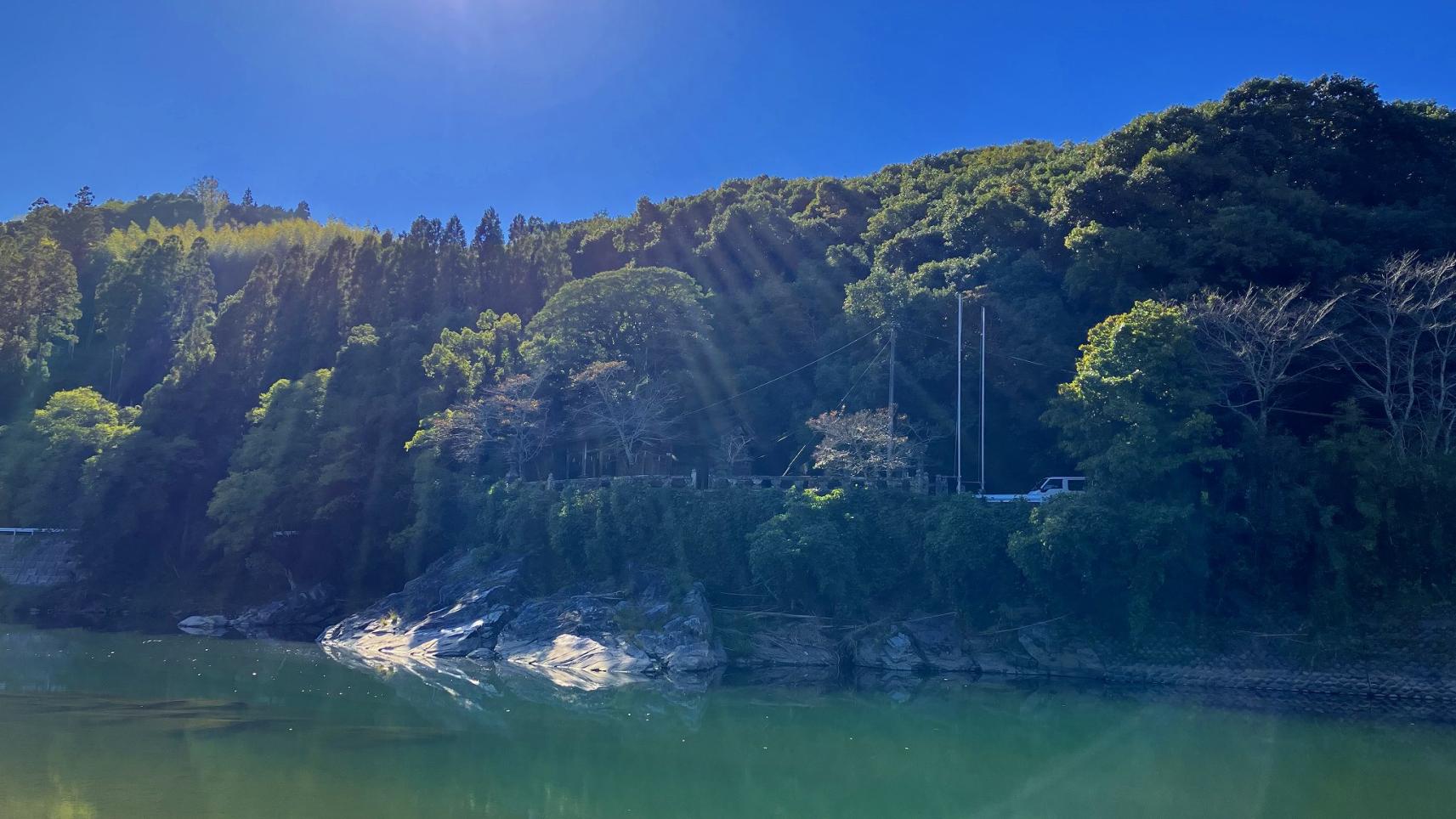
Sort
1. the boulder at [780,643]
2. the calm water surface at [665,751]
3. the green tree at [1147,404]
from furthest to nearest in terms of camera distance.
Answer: the boulder at [780,643], the green tree at [1147,404], the calm water surface at [665,751]

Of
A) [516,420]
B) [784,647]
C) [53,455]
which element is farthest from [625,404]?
[53,455]

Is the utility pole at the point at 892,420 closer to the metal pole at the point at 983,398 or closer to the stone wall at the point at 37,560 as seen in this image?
the metal pole at the point at 983,398

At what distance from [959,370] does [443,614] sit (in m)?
20.7

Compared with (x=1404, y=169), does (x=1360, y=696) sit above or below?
below

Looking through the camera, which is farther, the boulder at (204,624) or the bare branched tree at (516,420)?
the bare branched tree at (516,420)

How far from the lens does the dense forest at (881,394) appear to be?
105 ft

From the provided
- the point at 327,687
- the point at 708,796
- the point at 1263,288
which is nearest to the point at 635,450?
the point at 327,687

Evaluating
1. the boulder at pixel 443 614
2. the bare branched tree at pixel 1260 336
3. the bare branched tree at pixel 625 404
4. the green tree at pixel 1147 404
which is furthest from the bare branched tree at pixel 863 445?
the boulder at pixel 443 614

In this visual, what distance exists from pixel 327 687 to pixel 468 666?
249 inches

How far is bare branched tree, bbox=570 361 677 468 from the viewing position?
42844mm

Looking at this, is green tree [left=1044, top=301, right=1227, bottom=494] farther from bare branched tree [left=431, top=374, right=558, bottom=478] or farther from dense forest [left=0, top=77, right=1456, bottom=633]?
bare branched tree [left=431, top=374, right=558, bottom=478]

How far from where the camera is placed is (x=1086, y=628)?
110 feet

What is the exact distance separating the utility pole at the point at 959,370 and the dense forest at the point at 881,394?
477mm

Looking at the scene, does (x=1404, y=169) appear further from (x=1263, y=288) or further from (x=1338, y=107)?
(x=1263, y=288)
